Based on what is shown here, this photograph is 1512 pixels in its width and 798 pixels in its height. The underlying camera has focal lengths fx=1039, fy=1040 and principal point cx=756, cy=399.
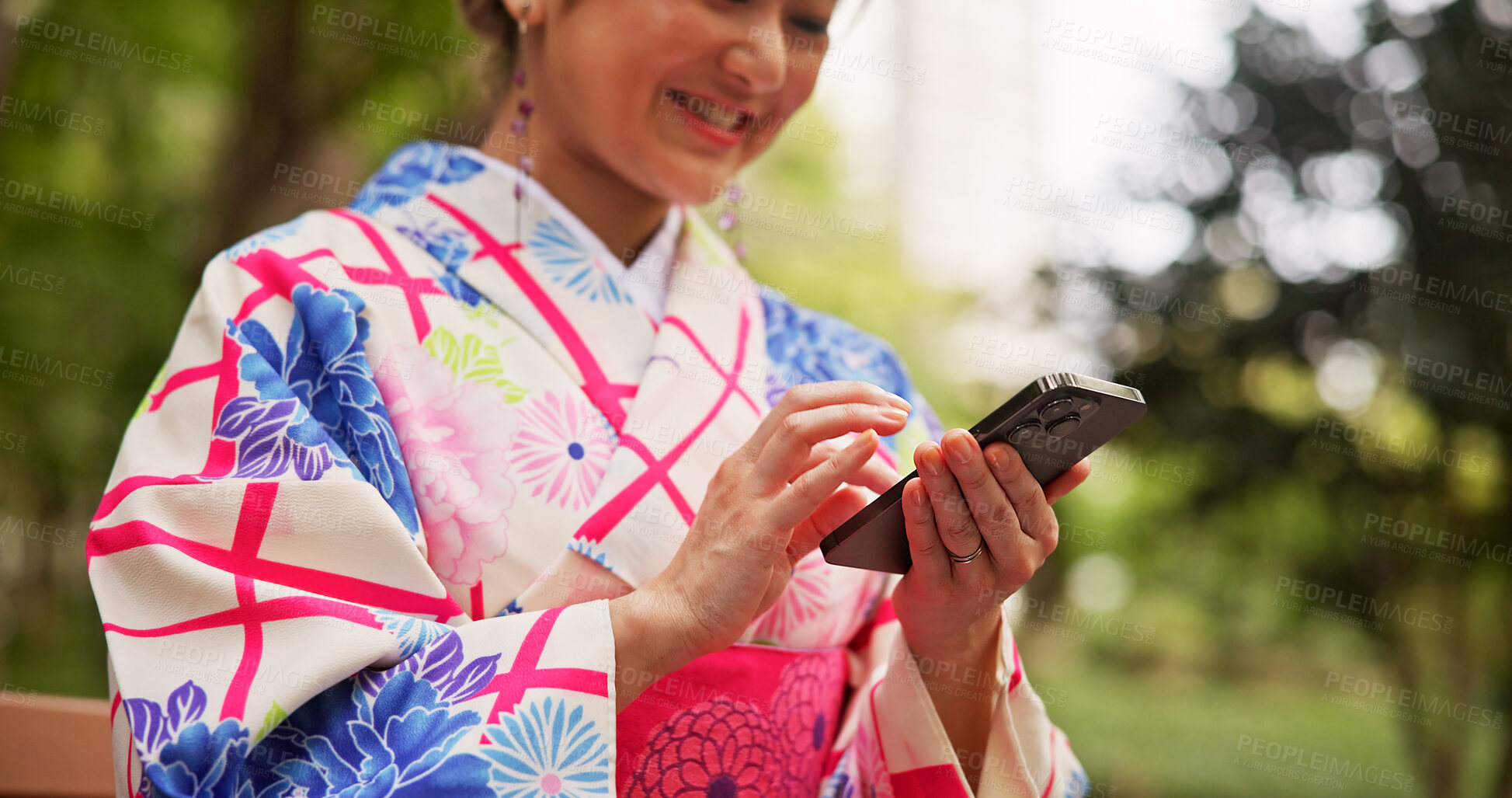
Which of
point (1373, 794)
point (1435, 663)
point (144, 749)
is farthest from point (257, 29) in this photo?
point (1373, 794)

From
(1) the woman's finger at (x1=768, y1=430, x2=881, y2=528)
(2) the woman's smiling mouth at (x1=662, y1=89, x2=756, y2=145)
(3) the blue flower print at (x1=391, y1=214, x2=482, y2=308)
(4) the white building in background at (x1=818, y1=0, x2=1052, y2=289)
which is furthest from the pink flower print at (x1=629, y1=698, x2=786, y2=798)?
(4) the white building in background at (x1=818, y1=0, x2=1052, y2=289)

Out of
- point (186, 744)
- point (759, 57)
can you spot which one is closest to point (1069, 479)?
point (759, 57)

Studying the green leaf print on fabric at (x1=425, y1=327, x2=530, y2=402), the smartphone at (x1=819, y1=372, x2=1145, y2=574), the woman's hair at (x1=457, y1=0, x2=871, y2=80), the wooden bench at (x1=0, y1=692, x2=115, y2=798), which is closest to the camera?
the smartphone at (x1=819, y1=372, x2=1145, y2=574)

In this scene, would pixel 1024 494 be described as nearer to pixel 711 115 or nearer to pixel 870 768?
pixel 870 768

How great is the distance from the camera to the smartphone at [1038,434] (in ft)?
2.86

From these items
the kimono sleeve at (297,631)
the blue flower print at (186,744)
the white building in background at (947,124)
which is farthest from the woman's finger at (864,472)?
the white building in background at (947,124)

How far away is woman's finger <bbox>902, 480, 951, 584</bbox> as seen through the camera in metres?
0.99

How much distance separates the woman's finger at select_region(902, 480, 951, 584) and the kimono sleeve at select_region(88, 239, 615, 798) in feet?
1.03

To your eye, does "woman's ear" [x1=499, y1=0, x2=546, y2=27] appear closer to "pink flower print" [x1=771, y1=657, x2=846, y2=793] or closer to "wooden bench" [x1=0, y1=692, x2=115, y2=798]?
"pink flower print" [x1=771, y1=657, x2=846, y2=793]

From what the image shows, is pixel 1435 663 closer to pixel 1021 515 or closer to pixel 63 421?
pixel 1021 515

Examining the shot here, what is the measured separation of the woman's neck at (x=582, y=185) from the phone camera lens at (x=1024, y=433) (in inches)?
29.2

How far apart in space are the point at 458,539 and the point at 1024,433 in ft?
2.00

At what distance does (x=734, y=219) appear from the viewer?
162 cm

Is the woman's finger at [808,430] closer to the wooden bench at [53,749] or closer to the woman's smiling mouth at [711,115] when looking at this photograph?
the woman's smiling mouth at [711,115]
